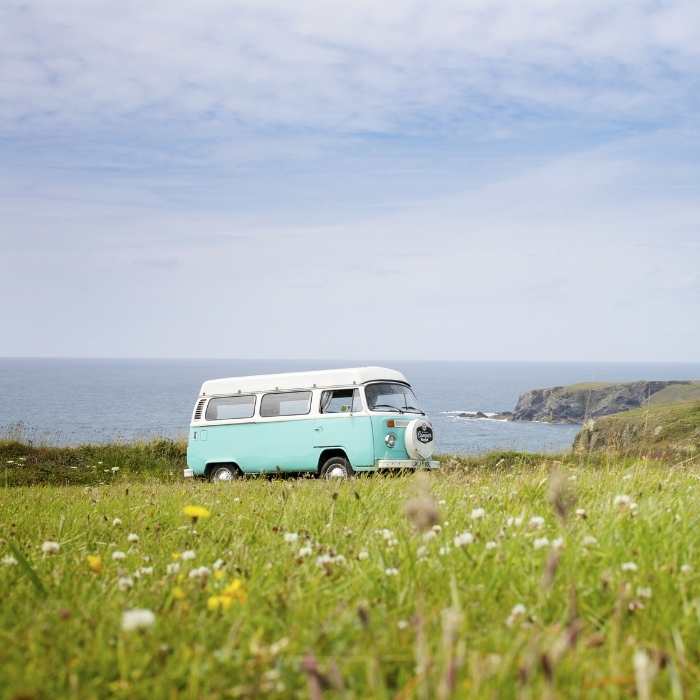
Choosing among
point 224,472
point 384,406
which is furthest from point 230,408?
point 384,406

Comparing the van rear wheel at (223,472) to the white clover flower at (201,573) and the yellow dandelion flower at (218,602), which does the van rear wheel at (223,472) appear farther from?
the yellow dandelion flower at (218,602)

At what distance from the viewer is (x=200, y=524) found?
20.2 feet

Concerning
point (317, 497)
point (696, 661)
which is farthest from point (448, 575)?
point (317, 497)

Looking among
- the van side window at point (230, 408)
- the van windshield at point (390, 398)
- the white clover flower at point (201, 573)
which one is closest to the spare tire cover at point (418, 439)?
the van windshield at point (390, 398)

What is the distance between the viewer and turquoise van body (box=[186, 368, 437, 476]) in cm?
1814

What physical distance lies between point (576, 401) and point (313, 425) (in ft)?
362

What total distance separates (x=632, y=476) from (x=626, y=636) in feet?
14.0

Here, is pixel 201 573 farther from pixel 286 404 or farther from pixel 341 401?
pixel 286 404

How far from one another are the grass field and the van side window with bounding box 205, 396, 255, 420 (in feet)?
46.6

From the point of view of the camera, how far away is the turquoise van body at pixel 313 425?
1814cm

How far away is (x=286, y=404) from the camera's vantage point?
1955 cm

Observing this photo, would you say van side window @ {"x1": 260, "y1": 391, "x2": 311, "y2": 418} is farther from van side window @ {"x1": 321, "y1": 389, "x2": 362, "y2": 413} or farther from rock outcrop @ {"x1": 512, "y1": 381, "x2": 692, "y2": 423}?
rock outcrop @ {"x1": 512, "y1": 381, "x2": 692, "y2": 423}

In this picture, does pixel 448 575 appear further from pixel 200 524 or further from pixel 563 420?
pixel 563 420

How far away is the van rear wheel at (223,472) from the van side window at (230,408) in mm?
1346
